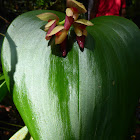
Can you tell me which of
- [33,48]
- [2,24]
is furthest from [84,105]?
[2,24]

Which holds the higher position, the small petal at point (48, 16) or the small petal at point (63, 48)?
the small petal at point (48, 16)

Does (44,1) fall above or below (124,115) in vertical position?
above

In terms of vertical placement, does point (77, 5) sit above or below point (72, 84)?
above

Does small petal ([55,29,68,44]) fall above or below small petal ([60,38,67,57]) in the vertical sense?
above

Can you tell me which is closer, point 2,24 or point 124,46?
point 124,46

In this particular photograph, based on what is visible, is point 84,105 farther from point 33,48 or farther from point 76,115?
point 33,48

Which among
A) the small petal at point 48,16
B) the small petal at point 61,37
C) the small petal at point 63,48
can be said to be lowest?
the small petal at point 63,48

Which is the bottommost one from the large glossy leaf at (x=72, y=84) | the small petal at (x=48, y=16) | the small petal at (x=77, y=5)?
the large glossy leaf at (x=72, y=84)
